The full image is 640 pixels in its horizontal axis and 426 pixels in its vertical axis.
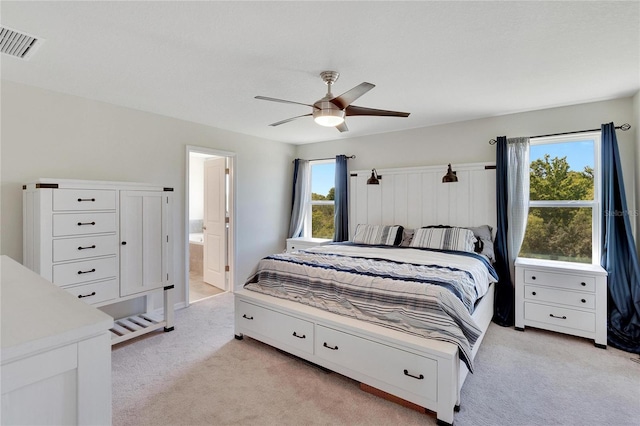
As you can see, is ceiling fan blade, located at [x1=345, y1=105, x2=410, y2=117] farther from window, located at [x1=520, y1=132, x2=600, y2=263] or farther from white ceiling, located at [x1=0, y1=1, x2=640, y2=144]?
window, located at [x1=520, y1=132, x2=600, y2=263]

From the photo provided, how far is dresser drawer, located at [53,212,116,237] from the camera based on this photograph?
2.46 meters

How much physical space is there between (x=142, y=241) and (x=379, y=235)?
277 centimetres

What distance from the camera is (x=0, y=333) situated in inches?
25.2

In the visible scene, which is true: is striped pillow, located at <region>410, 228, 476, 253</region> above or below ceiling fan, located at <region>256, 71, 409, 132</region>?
below

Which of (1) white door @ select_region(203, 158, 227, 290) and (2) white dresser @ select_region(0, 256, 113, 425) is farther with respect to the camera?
(1) white door @ select_region(203, 158, 227, 290)

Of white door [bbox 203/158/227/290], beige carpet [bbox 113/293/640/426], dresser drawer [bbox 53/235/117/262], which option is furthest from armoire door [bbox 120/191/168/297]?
white door [bbox 203/158/227/290]

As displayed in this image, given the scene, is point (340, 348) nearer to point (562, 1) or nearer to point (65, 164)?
point (562, 1)

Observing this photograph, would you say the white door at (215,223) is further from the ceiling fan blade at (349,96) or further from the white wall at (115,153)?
the ceiling fan blade at (349,96)

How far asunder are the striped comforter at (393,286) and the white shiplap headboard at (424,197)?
80 cm

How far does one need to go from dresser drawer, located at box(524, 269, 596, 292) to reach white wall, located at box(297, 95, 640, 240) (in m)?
0.87

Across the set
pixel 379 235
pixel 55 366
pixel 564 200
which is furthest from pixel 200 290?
pixel 564 200

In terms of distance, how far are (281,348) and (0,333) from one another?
86.2 inches

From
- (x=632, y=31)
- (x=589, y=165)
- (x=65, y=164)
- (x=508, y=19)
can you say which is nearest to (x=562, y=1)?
(x=508, y=19)

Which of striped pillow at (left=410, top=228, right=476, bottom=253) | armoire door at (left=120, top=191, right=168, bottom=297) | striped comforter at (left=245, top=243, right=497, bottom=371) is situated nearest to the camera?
striped comforter at (left=245, top=243, right=497, bottom=371)
